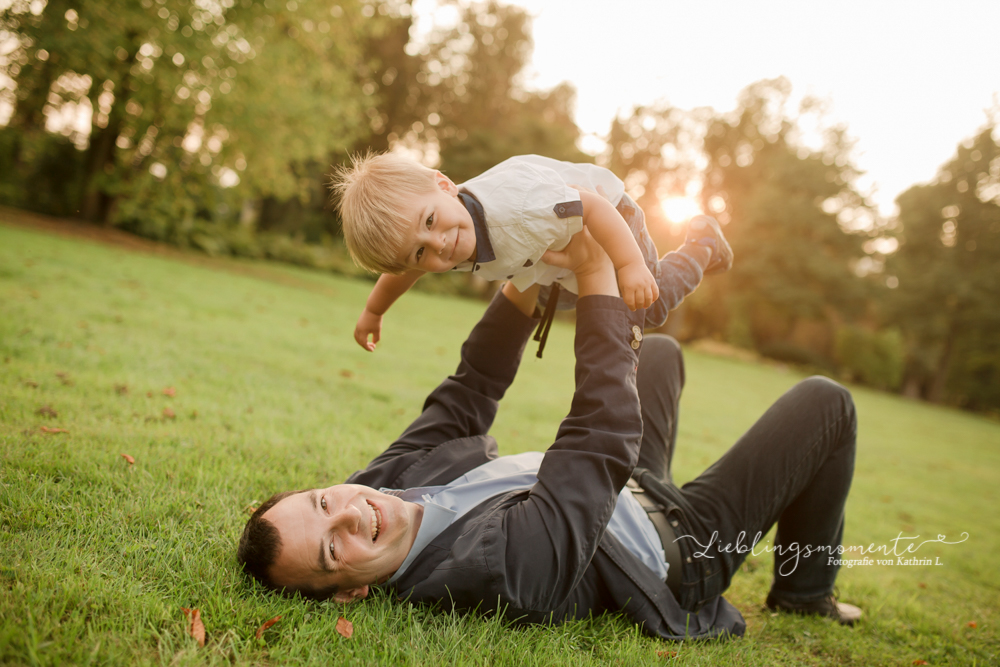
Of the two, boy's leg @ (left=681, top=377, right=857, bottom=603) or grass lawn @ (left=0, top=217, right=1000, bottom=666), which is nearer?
grass lawn @ (left=0, top=217, right=1000, bottom=666)

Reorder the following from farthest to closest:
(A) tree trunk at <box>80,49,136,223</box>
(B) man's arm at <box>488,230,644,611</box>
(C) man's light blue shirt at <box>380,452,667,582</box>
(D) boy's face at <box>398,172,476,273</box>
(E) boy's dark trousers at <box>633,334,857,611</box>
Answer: (A) tree trunk at <box>80,49,136,223</box> → (D) boy's face at <box>398,172,476,273</box> → (E) boy's dark trousers at <box>633,334,857,611</box> → (C) man's light blue shirt at <box>380,452,667,582</box> → (B) man's arm at <box>488,230,644,611</box>

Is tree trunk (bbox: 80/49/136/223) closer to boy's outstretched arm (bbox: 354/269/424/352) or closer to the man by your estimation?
boy's outstretched arm (bbox: 354/269/424/352)

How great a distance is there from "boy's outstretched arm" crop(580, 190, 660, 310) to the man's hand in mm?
30

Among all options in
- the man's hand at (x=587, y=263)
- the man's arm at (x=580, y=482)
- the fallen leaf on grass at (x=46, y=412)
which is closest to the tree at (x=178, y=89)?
the fallen leaf on grass at (x=46, y=412)

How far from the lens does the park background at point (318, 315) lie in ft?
6.15

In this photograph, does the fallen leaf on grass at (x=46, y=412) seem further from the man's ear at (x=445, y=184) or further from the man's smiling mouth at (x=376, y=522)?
the man's ear at (x=445, y=184)

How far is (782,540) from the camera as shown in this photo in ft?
7.98

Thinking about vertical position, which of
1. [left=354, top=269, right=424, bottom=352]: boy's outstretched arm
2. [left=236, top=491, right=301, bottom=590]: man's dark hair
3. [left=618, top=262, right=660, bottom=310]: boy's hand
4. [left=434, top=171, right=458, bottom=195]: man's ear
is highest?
[left=434, top=171, right=458, bottom=195]: man's ear

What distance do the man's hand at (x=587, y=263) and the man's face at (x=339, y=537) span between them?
3.25 feet

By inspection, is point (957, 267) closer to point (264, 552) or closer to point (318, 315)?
point (318, 315)

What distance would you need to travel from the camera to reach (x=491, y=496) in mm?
2023

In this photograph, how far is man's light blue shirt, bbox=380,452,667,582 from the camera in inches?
77.4

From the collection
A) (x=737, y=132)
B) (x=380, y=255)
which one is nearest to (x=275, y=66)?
(x=380, y=255)

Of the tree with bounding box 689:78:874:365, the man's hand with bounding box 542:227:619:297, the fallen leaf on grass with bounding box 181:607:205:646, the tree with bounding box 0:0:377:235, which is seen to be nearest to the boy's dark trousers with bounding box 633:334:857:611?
the man's hand with bounding box 542:227:619:297
